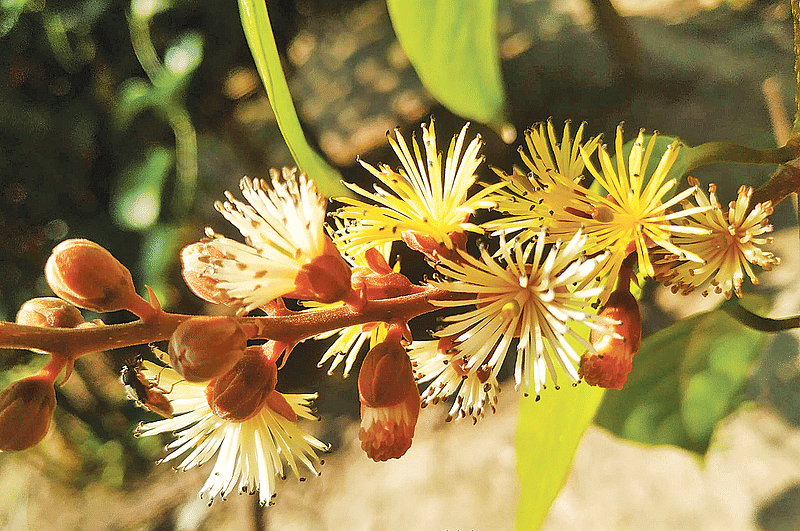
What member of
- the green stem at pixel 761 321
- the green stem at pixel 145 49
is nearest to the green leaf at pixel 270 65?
the green stem at pixel 761 321

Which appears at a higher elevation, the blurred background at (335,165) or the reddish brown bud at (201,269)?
the reddish brown bud at (201,269)

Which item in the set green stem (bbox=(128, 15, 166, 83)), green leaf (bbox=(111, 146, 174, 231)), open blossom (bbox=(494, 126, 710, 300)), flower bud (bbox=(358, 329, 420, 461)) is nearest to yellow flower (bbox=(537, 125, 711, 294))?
open blossom (bbox=(494, 126, 710, 300))

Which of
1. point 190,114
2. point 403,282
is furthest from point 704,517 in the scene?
point 190,114

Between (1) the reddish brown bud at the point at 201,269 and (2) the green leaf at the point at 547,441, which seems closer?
(1) the reddish brown bud at the point at 201,269

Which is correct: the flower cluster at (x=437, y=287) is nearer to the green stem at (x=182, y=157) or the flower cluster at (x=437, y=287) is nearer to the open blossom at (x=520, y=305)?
the open blossom at (x=520, y=305)

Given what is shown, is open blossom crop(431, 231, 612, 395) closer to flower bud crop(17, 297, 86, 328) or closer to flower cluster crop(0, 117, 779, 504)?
flower cluster crop(0, 117, 779, 504)

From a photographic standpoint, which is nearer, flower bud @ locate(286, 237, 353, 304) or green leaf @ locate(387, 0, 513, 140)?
flower bud @ locate(286, 237, 353, 304)
